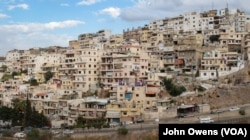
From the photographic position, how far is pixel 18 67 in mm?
60781

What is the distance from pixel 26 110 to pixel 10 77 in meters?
18.9

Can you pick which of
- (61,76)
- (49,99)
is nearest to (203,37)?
(61,76)

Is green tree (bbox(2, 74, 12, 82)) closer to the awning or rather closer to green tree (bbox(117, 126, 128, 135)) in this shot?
the awning

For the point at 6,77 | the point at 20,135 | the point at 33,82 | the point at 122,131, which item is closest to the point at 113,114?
the point at 122,131

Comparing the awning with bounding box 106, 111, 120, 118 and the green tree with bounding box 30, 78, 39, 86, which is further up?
the green tree with bounding box 30, 78, 39, 86

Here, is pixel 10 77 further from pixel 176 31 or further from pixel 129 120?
pixel 129 120

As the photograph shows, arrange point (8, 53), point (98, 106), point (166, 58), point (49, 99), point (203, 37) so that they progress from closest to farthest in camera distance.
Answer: point (98, 106)
point (49, 99)
point (166, 58)
point (203, 37)
point (8, 53)

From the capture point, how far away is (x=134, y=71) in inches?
1667

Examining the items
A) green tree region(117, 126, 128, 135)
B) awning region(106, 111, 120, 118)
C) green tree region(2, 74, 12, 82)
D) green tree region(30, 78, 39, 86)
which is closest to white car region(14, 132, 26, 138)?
awning region(106, 111, 120, 118)

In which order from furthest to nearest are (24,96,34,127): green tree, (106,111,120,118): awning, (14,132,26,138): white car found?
(24,96,34,127): green tree
(106,111,120,118): awning
(14,132,26,138): white car

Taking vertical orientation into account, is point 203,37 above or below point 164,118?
above

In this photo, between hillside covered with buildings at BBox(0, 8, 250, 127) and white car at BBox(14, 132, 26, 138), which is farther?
hillside covered with buildings at BBox(0, 8, 250, 127)

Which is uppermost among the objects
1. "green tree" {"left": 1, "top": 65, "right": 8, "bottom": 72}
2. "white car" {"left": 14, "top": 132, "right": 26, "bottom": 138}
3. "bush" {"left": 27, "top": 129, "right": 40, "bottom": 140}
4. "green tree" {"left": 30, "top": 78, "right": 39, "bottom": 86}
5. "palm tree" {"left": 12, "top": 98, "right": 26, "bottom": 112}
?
"green tree" {"left": 1, "top": 65, "right": 8, "bottom": 72}

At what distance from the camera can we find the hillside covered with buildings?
3684 cm
